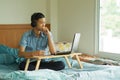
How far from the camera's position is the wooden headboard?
13.9 ft

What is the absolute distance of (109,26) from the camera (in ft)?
13.0

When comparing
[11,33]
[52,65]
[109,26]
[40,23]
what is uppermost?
[40,23]

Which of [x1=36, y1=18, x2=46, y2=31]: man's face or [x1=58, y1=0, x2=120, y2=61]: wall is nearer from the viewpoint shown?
[x1=36, y1=18, x2=46, y2=31]: man's face

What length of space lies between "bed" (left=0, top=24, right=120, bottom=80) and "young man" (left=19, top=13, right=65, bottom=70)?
0.59 feet

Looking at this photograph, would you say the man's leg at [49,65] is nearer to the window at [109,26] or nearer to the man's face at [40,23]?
the man's face at [40,23]

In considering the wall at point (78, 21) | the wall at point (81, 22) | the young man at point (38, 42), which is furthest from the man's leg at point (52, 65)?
the wall at point (78, 21)

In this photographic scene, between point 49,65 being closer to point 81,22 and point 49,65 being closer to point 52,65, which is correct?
point 52,65

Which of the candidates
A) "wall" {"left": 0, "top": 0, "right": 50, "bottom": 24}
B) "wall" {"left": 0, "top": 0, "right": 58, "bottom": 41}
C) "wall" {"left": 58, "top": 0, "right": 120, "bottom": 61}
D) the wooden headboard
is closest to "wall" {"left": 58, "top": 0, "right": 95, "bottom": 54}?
"wall" {"left": 58, "top": 0, "right": 120, "bottom": 61}

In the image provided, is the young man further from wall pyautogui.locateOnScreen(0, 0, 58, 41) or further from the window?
wall pyautogui.locateOnScreen(0, 0, 58, 41)

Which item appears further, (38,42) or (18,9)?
(18,9)

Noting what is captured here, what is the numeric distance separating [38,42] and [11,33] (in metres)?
1.32

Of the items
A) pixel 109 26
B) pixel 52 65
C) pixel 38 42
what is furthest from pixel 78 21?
pixel 52 65

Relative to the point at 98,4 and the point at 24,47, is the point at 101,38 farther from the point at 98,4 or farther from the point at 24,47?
the point at 24,47

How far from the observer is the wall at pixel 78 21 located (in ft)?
13.7
